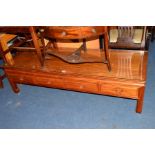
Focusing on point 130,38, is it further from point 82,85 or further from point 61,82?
point 61,82

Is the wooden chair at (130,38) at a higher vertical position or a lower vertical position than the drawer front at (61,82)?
higher

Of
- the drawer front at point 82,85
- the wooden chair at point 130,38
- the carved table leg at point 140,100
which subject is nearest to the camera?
the carved table leg at point 140,100

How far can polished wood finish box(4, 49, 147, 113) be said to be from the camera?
5.37ft

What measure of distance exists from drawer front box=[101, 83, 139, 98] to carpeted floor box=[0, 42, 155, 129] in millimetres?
273

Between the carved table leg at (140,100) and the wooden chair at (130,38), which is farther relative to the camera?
the wooden chair at (130,38)

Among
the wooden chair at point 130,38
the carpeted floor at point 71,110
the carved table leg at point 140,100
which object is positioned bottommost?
the carpeted floor at point 71,110

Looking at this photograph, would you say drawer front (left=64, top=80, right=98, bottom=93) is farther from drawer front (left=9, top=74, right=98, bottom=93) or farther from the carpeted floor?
the carpeted floor

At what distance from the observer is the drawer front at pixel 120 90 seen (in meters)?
1.62

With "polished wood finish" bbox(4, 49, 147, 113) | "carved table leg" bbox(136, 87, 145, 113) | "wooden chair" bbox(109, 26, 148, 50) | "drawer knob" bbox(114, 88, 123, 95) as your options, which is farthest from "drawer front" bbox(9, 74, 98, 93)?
"wooden chair" bbox(109, 26, 148, 50)

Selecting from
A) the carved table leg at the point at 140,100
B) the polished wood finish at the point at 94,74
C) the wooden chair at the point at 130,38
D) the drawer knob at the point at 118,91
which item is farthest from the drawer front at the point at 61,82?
the wooden chair at the point at 130,38

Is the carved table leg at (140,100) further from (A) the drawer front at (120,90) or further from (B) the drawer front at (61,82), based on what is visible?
(B) the drawer front at (61,82)

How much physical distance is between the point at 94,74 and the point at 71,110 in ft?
1.67

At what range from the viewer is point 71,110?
2.00 m
